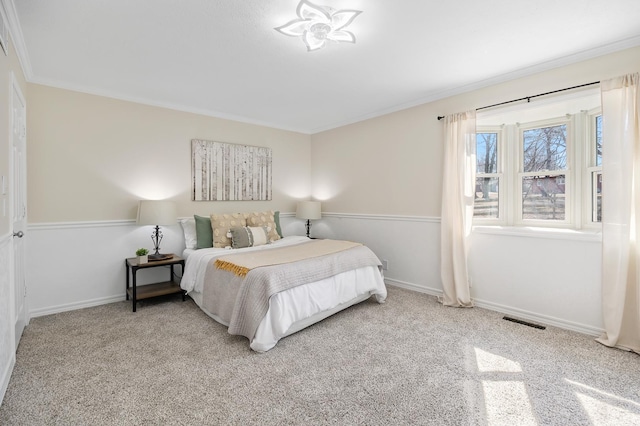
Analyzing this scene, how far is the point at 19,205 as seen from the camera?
261cm

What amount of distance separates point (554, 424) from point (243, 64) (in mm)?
3327

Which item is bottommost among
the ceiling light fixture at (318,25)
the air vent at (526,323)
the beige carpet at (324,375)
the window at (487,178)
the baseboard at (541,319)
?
the beige carpet at (324,375)

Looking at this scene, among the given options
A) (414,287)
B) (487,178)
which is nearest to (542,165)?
(487,178)

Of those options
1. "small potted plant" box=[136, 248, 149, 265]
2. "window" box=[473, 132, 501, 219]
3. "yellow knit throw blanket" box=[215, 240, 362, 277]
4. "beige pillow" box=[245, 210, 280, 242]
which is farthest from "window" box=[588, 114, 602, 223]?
"small potted plant" box=[136, 248, 149, 265]

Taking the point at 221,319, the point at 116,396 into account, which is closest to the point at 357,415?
the point at 116,396

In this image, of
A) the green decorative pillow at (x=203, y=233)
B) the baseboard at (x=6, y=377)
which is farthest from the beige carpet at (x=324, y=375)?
the green decorative pillow at (x=203, y=233)

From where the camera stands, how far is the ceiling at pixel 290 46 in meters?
1.98

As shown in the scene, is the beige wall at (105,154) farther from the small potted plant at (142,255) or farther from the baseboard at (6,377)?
the baseboard at (6,377)

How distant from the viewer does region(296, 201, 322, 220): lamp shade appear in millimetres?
4801

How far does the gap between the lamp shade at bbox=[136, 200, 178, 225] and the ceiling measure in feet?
4.13

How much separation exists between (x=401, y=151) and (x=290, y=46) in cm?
209

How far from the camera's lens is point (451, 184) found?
3.41m

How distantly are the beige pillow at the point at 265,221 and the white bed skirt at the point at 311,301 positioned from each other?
117 centimetres

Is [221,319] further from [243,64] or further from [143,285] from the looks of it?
[243,64]
